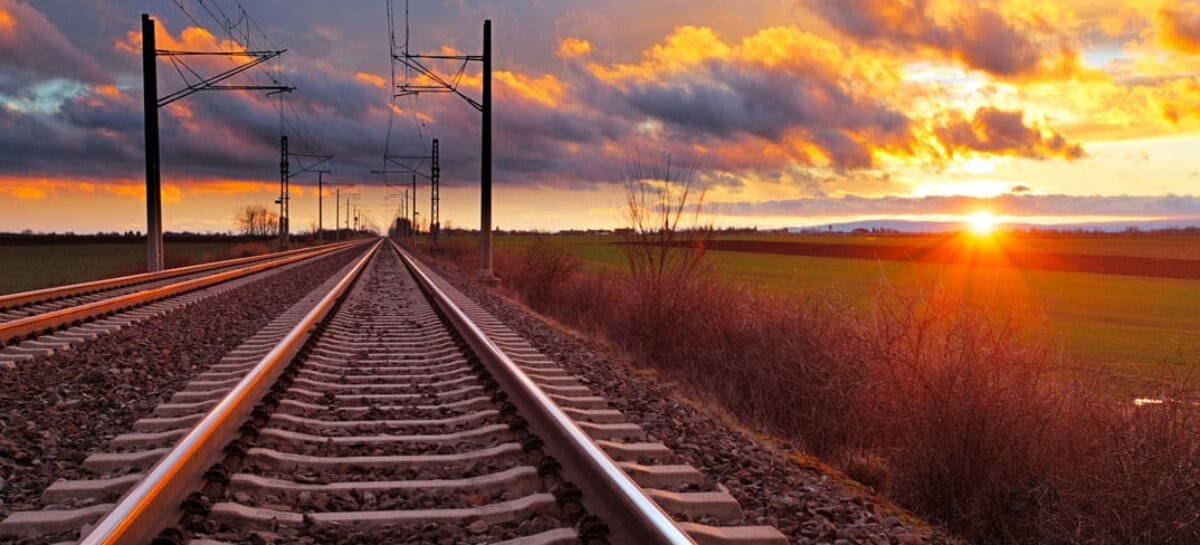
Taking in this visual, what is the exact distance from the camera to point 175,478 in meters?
4.00

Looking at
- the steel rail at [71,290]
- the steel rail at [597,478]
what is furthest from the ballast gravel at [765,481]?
the steel rail at [71,290]

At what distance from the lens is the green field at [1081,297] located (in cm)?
1163

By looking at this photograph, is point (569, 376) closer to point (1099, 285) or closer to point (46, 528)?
point (46, 528)

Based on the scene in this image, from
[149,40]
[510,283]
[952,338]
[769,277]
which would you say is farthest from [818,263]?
[952,338]

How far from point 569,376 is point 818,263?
164ft

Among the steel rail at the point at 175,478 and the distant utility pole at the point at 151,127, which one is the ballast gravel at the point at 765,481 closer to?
the steel rail at the point at 175,478

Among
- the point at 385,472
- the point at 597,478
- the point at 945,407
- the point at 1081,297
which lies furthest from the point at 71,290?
the point at 1081,297

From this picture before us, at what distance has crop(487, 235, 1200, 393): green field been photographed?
38.2 feet

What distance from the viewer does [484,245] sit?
24.0 metres

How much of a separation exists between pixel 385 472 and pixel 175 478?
3.57 ft

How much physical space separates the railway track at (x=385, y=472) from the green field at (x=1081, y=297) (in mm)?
5407

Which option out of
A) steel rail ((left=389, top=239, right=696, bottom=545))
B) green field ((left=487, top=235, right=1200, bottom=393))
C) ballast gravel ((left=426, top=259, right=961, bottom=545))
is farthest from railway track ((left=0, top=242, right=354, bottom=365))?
green field ((left=487, top=235, right=1200, bottom=393))

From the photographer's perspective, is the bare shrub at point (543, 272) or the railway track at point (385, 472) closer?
the railway track at point (385, 472)

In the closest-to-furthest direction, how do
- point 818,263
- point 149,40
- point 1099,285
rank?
point 149,40 < point 1099,285 < point 818,263
